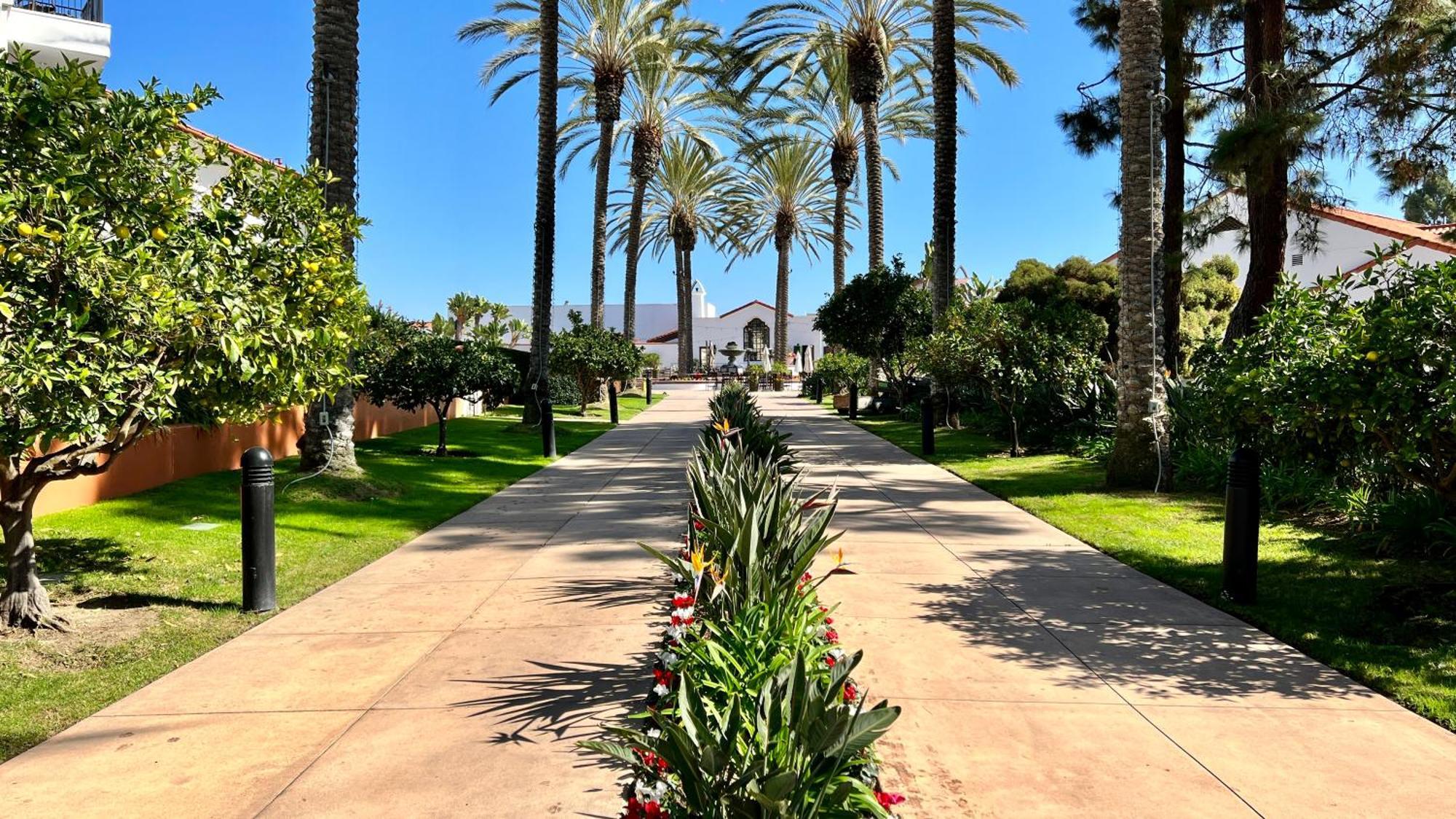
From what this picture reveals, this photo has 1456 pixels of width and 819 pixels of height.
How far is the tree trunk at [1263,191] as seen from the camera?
1405 centimetres

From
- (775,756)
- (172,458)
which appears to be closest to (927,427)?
(172,458)

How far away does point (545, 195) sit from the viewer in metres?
22.2

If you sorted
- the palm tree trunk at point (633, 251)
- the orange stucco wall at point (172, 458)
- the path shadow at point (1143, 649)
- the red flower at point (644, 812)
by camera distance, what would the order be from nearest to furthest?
the red flower at point (644, 812) → the path shadow at point (1143, 649) → the orange stucco wall at point (172, 458) → the palm tree trunk at point (633, 251)

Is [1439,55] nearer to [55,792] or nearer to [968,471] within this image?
[968,471]

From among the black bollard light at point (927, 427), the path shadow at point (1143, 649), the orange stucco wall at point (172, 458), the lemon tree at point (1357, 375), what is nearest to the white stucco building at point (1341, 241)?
the black bollard light at point (927, 427)

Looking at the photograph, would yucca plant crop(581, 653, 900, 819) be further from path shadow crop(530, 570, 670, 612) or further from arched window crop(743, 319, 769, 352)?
arched window crop(743, 319, 769, 352)

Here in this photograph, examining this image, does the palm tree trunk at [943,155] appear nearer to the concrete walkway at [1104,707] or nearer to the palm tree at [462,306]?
the concrete walkway at [1104,707]

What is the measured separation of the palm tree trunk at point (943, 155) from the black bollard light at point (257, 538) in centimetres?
1540

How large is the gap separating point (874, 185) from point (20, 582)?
28471 millimetres

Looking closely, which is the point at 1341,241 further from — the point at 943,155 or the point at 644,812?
the point at 644,812

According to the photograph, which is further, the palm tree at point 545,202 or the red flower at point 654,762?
the palm tree at point 545,202

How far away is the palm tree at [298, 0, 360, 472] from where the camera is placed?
11.6 m

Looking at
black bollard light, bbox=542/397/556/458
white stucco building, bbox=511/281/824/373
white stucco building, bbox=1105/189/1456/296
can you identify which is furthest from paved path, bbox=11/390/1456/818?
white stucco building, bbox=511/281/824/373

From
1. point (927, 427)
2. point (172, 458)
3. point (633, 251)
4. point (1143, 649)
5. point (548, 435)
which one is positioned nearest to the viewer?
point (1143, 649)
